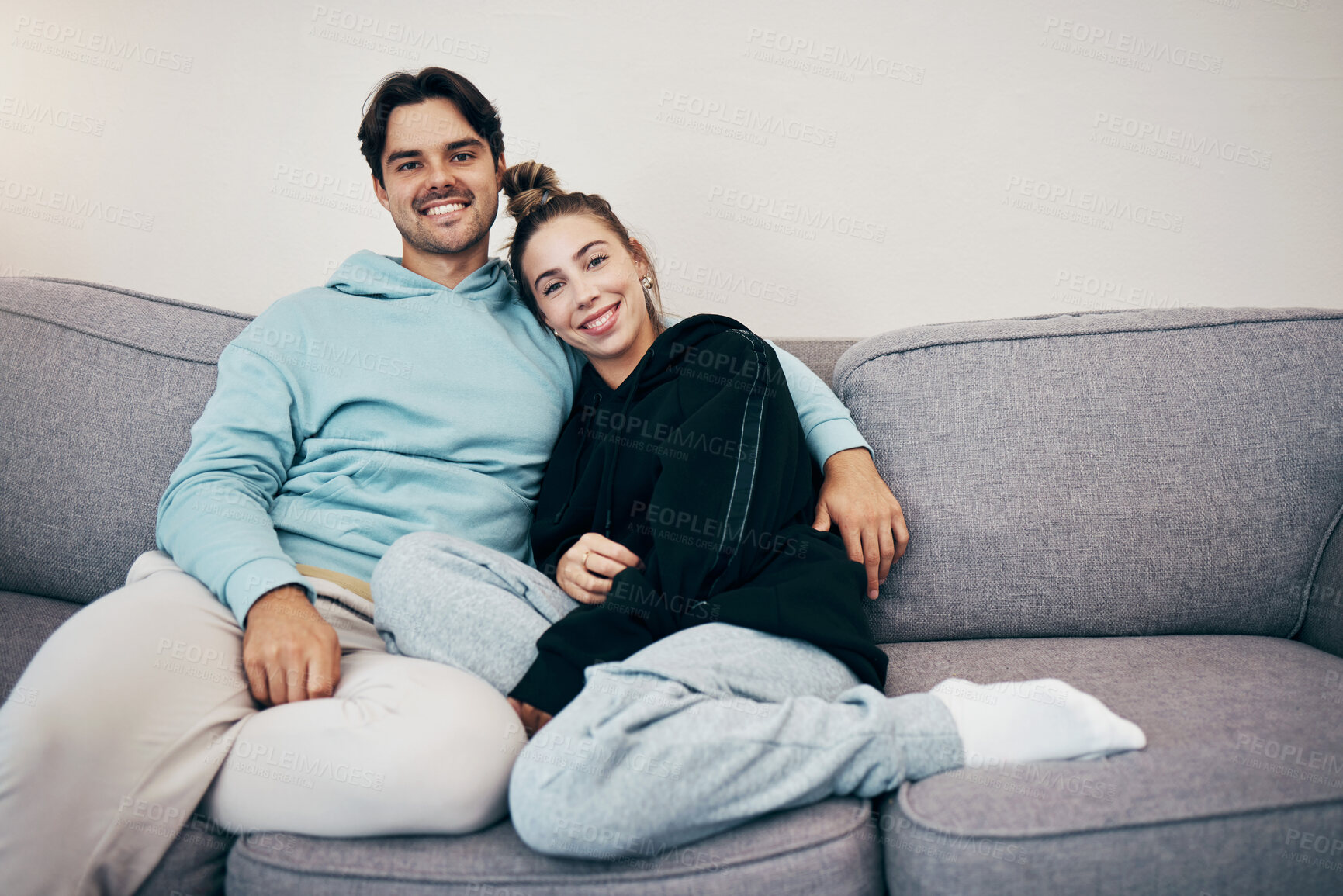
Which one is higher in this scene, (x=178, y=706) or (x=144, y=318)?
(x=144, y=318)

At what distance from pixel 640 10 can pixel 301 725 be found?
1.59m

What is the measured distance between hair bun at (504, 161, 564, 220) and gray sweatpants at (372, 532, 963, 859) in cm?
72

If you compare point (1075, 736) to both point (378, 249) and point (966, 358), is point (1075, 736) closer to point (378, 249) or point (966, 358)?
point (966, 358)

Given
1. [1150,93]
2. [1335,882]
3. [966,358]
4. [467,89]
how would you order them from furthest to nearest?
[1150,93] < [467,89] < [966,358] < [1335,882]

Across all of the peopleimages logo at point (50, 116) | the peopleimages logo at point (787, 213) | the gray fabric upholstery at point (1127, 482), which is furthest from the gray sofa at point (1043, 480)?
the peopleimages logo at point (50, 116)

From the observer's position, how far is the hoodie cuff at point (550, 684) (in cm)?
90

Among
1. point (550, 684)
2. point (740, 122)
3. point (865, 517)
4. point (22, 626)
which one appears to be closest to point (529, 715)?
point (550, 684)

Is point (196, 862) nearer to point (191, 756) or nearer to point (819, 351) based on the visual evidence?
point (191, 756)

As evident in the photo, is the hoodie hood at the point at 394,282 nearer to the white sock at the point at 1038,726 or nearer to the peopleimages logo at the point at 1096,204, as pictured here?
the white sock at the point at 1038,726

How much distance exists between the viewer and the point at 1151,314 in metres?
1.27

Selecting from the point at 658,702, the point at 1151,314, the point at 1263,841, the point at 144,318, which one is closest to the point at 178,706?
the point at 658,702

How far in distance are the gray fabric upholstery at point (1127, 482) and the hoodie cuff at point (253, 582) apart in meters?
0.85

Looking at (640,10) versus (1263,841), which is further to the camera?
(640,10)

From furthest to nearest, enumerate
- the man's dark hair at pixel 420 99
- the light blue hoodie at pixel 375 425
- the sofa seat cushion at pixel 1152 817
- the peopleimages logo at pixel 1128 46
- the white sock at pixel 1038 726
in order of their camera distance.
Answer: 1. the peopleimages logo at pixel 1128 46
2. the man's dark hair at pixel 420 99
3. the light blue hoodie at pixel 375 425
4. the white sock at pixel 1038 726
5. the sofa seat cushion at pixel 1152 817
